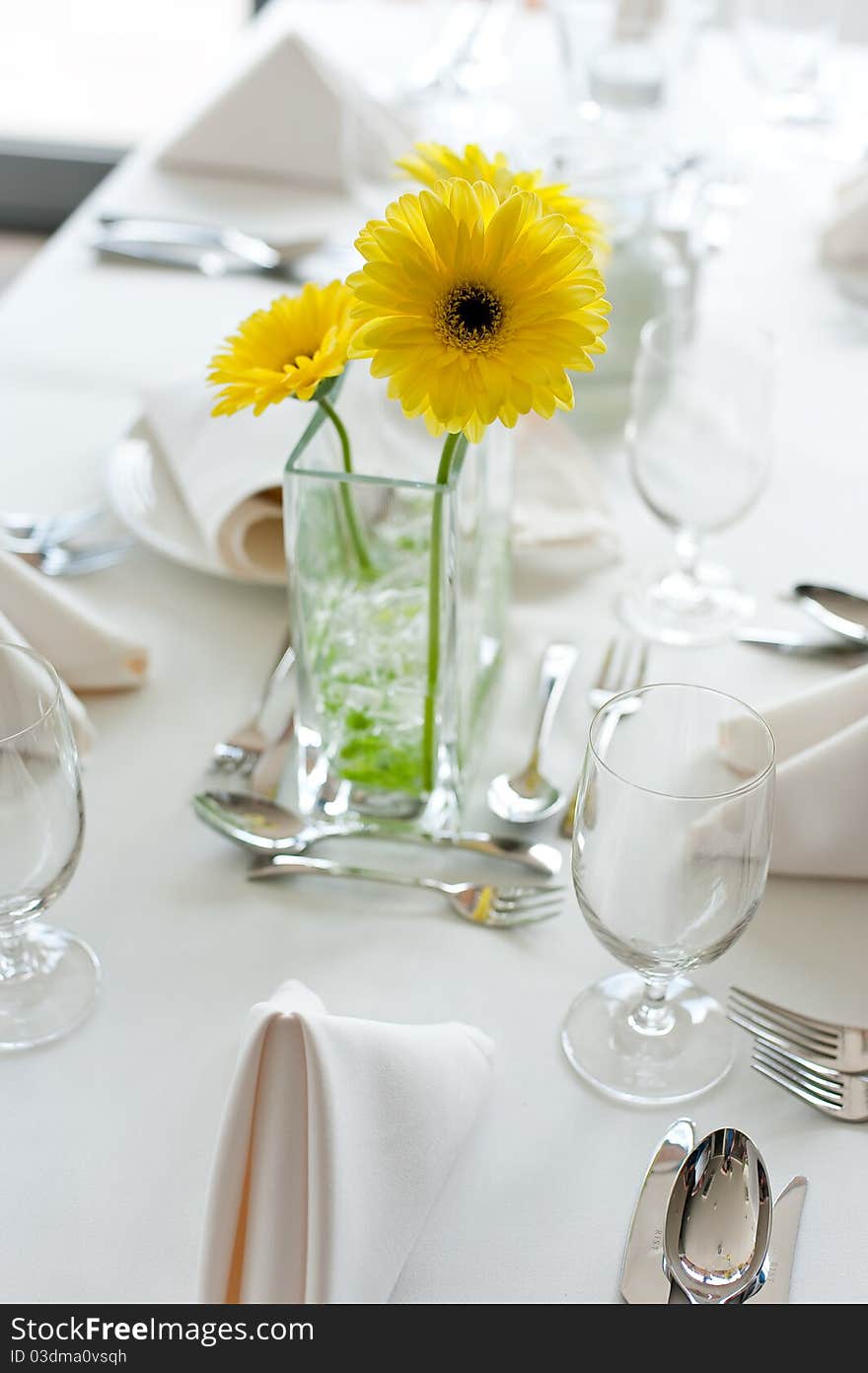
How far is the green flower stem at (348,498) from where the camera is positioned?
0.69 m

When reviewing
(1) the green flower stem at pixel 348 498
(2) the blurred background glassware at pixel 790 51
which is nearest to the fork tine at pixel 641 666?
(1) the green flower stem at pixel 348 498

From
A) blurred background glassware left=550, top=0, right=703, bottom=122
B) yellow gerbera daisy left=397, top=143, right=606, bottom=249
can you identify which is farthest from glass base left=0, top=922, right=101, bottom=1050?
blurred background glassware left=550, top=0, right=703, bottom=122

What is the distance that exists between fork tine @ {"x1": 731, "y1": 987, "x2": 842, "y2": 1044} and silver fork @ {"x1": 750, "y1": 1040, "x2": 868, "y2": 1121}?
2 cm

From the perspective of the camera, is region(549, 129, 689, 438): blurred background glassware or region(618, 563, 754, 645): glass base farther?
region(549, 129, 689, 438): blurred background glassware

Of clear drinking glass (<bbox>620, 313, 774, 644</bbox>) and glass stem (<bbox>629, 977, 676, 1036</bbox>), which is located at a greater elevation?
clear drinking glass (<bbox>620, 313, 774, 644</bbox>)

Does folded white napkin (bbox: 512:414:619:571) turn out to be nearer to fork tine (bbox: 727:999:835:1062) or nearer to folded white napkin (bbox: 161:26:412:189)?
fork tine (bbox: 727:999:835:1062)

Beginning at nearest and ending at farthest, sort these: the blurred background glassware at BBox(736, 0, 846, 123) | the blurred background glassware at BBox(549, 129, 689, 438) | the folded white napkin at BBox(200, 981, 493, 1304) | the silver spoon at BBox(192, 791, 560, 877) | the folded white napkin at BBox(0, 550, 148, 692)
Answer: the folded white napkin at BBox(200, 981, 493, 1304), the silver spoon at BBox(192, 791, 560, 877), the folded white napkin at BBox(0, 550, 148, 692), the blurred background glassware at BBox(549, 129, 689, 438), the blurred background glassware at BBox(736, 0, 846, 123)

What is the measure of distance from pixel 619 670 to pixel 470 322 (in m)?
0.38

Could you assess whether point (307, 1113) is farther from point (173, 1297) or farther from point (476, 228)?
point (476, 228)

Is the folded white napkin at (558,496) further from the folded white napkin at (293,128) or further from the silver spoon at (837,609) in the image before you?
the folded white napkin at (293,128)

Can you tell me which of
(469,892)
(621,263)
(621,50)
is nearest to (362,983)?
(469,892)

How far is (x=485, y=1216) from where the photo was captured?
1.92ft

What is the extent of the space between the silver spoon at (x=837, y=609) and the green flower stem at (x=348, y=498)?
1.12 ft

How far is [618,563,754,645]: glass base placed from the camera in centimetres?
94
